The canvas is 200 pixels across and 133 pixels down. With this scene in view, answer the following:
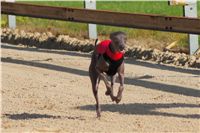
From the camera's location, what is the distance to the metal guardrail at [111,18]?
10.6m

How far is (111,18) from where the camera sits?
38.4 ft

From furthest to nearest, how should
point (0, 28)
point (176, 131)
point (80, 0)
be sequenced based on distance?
point (80, 0) → point (0, 28) → point (176, 131)

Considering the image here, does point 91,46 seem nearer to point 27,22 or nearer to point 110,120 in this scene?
point 27,22

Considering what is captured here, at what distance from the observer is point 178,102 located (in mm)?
8789

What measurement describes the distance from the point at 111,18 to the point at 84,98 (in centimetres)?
293

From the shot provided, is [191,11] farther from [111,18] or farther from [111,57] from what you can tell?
[111,57]

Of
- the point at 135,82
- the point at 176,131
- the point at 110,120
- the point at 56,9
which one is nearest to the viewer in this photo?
the point at 176,131

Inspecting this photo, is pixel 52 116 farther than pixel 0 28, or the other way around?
pixel 0 28

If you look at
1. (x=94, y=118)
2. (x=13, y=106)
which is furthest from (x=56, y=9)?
(x=94, y=118)

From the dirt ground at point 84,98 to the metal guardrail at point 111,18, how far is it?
649mm

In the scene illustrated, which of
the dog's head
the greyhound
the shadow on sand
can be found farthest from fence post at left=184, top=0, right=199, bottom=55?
the dog's head

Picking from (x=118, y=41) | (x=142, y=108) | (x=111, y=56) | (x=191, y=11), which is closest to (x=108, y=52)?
(x=111, y=56)

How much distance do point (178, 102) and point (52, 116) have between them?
1.67m

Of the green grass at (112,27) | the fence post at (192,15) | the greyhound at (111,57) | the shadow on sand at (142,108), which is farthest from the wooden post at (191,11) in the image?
the greyhound at (111,57)
